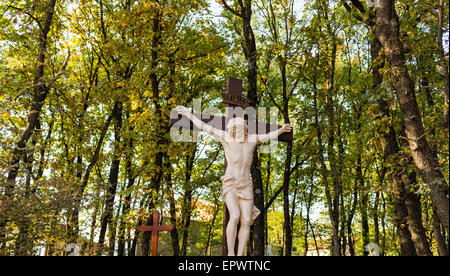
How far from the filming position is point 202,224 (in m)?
19.0

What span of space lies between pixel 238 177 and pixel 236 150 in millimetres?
420

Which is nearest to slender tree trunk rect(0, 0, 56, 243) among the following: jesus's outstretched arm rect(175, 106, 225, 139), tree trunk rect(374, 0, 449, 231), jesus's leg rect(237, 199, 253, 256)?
jesus's outstretched arm rect(175, 106, 225, 139)

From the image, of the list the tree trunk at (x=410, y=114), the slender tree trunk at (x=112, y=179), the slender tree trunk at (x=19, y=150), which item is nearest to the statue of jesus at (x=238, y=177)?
the tree trunk at (x=410, y=114)

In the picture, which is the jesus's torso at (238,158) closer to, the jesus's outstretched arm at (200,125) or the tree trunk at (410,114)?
the jesus's outstretched arm at (200,125)

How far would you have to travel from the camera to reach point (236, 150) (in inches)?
219

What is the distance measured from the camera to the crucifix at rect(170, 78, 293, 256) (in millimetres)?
5281

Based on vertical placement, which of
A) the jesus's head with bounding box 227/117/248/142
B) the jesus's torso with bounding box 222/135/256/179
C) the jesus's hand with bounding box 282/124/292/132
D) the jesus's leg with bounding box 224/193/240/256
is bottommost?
the jesus's leg with bounding box 224/193/240/256

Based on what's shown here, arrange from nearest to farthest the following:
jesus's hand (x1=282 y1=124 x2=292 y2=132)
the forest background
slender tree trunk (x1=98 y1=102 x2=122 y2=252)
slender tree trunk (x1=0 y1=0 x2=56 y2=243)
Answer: the forest background < jesus's hand (x1=282 y1=124 x2=292 y2=132) < slender tree trunk (x1=0 y1=0 x2=56 y2=243) < slender tree trunk (x1=98 y1=102 x2=122 y2=252)

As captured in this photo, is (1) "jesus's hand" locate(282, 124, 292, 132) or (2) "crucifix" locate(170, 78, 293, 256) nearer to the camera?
(2) "crucifix" locate(170, 78, 293, 256)

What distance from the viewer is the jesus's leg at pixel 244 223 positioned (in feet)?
17.2

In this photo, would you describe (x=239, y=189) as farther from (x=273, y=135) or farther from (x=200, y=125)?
(x=200, y=125)

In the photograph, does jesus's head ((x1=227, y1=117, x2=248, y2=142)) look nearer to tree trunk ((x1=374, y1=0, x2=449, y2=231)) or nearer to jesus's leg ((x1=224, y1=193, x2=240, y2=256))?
jesus's leg ((x1=224, y1=193, x2=240, y2=256))
